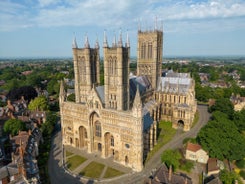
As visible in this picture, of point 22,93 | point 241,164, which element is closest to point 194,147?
point 241,164

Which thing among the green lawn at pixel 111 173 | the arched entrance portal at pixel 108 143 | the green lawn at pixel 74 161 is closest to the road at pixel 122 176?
the green lawn at pixel 111 173

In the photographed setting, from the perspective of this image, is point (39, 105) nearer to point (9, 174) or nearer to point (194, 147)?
point (9, 174)

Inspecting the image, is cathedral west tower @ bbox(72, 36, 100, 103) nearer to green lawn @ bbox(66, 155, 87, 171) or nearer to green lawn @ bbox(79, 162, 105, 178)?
green lawn @ bbox(66, 155, 87, 171)

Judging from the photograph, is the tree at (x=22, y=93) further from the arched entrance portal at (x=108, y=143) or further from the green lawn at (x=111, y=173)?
the green lawn at (x=111, y=173)

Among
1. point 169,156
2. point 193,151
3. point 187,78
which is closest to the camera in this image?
point 169,156

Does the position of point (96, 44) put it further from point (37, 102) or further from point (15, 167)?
point (37, 102)

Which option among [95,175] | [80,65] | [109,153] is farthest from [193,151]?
[80,65]
